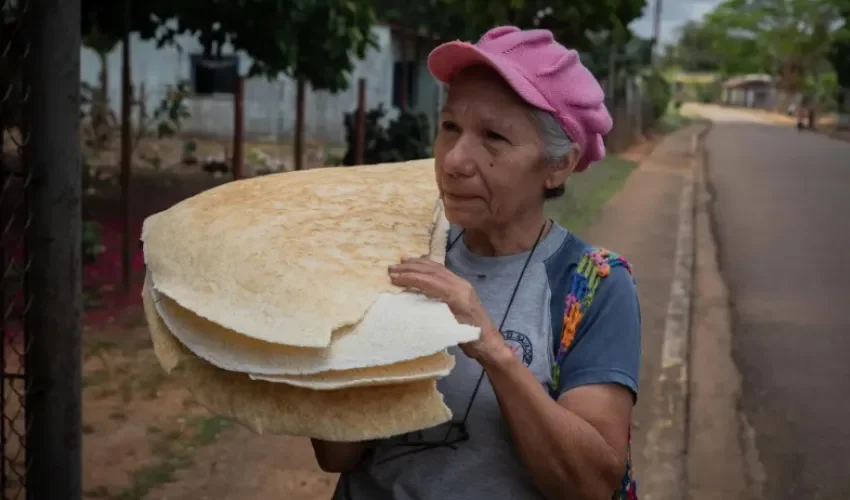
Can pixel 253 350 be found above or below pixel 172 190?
above

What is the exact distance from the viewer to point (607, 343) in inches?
60.7

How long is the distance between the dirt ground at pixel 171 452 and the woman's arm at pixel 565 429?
2589mm

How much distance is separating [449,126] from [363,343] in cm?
48

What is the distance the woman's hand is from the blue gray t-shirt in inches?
5.3

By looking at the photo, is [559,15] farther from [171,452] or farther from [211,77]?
[211,77]

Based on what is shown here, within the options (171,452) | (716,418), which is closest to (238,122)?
(171,452)

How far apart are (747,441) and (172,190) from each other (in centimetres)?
976

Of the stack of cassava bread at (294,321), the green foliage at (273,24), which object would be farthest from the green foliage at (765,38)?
the stack of cassava bread at (294,321)

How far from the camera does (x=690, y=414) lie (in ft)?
17.8

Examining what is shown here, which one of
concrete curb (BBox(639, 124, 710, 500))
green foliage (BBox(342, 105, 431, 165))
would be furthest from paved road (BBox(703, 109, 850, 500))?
green foliage (BBox(342, 105, 431, 165))

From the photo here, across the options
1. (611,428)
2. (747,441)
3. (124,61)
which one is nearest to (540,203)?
(611,428)

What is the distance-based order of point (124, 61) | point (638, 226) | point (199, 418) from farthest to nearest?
point (638, 226) → point (124, 61) → point (199, 418)

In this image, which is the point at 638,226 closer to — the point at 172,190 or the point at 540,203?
the point at 172,190

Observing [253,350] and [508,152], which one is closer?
[253,350]
